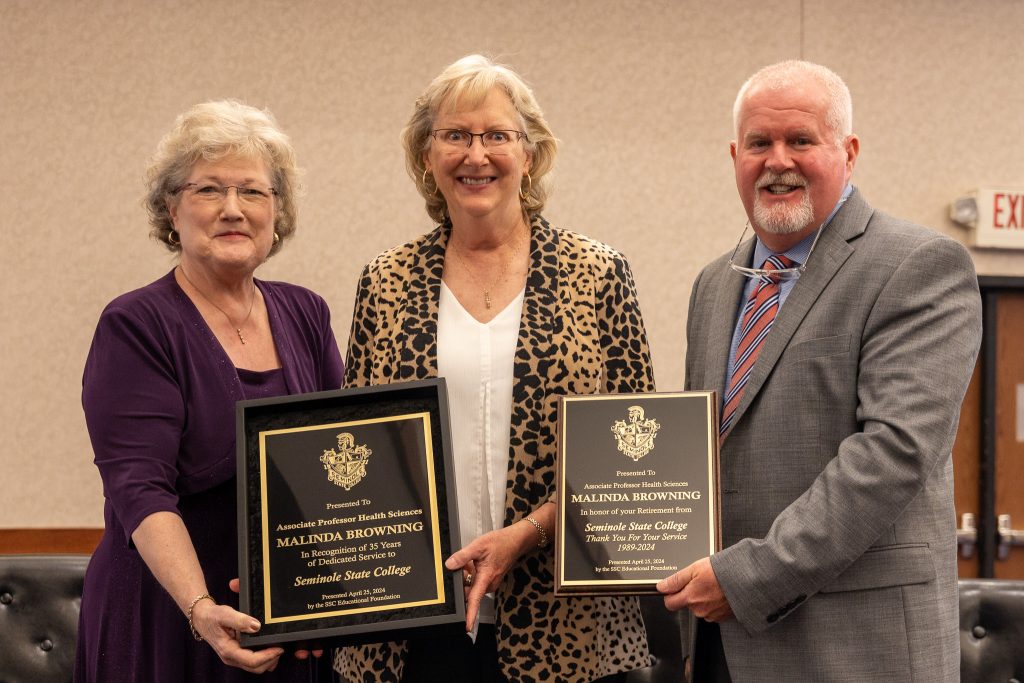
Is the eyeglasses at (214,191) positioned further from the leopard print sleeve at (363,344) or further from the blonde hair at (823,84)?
the blonde hair at (823,84)

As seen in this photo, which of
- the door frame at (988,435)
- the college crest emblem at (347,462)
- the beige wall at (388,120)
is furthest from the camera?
the door frame at (988,435)

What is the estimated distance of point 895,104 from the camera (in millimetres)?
4816

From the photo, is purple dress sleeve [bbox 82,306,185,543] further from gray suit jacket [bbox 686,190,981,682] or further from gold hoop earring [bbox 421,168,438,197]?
gray suit jacket [bbox 686,190,981,682]

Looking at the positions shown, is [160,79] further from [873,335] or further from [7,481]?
[873,335]

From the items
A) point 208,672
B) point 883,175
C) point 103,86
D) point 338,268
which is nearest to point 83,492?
point 338,268

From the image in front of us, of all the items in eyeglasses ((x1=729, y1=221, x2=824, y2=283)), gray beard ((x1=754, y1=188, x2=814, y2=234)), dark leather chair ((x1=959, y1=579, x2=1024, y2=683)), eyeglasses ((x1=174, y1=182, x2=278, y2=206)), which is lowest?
dark leather chair ((x1=959, y1=579, x2=1024, y2=683))

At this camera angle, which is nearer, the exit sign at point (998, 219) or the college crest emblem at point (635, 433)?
the college crest emblem at point (635, 433)

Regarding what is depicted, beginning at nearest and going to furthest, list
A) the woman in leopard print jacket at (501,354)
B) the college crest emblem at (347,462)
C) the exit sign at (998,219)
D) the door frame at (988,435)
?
the college crest emblem at (347,462) → the woman in leopard print jacket at (501,354) → the exit sign at (998,219) → the door frame at (988,435)

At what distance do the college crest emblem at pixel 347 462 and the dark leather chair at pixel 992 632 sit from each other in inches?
71.9

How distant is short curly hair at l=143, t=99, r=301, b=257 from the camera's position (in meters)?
2.11

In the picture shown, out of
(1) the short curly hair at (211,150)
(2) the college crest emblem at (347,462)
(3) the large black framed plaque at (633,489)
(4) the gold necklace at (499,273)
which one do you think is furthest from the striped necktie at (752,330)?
(1) the short curly hair at (211,150)

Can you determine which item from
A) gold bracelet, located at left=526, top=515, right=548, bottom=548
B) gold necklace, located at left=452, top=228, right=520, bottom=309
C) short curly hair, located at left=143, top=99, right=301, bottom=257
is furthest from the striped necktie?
short curly hair, located at left=143, top=99, right=301, bottom=257

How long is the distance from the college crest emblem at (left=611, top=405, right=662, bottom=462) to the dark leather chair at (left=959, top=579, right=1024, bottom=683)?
1415 mm

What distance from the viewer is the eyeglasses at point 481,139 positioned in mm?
1998
